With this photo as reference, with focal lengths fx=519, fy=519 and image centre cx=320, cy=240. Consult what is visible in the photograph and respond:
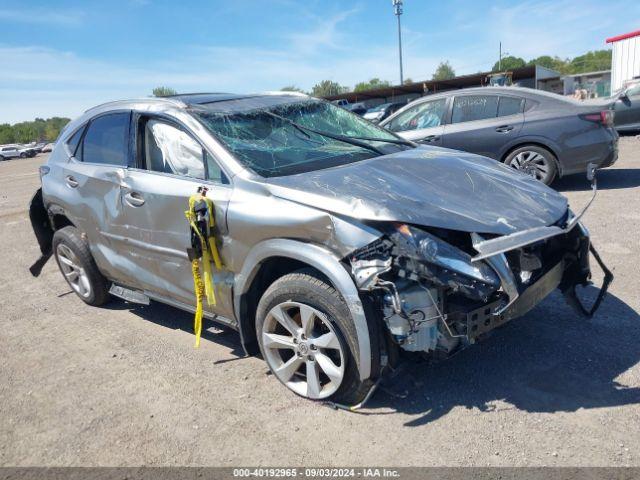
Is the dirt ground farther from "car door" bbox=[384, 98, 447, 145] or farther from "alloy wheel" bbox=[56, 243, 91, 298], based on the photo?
"car door" bbox=[384, 98, 447, 145]

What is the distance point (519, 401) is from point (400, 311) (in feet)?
3.21

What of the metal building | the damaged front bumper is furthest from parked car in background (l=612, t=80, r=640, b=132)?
the damaged front bumper

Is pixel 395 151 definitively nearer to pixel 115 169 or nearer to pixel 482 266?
pixel 482 266

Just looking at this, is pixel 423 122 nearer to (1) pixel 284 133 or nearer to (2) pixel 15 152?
(1) pixel 284 133

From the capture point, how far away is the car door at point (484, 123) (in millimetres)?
7680

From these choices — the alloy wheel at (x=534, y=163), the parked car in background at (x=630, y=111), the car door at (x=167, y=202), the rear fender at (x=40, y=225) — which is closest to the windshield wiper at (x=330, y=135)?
the car door at (x=167, y=202)

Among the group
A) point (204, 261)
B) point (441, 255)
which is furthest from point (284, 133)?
point (441, 255)

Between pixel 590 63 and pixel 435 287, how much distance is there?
99.1m

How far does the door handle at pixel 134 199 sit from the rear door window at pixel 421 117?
5658 millimetres

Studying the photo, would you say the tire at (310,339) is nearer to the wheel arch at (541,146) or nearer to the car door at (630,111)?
the wheel arch at (541,146)

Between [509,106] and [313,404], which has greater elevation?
[509,106]

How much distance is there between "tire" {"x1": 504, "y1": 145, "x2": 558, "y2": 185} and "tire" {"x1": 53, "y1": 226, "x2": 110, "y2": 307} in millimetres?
5604

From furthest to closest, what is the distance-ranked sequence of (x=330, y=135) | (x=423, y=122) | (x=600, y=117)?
(x=423, y=122), (x=600, y=117), (x=330, y=135)

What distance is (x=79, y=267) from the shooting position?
15.7ft
